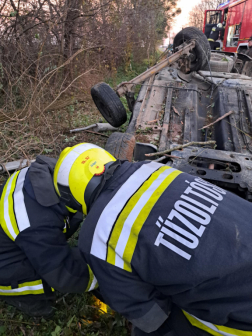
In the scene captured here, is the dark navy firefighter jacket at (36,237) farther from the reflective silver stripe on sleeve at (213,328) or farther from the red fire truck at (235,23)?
the red fire truck at (235,23)

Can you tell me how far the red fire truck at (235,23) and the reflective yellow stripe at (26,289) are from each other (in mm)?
11201

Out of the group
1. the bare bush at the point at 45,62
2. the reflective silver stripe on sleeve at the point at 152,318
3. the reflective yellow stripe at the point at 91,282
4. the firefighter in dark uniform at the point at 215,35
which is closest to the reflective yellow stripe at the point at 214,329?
the reflective silver stripe on sleeve at the point at 152,318

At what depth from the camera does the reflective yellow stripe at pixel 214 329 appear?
1.18m

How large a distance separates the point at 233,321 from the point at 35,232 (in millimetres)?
1169

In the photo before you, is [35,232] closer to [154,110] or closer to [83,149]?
[83,149]

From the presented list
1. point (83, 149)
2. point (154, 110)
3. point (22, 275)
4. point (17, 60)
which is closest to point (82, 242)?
point (83, 149)

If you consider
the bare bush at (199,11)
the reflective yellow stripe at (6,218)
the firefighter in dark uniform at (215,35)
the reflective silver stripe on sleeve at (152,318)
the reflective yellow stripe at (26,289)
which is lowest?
the reflective yellow stripe at (26,289)

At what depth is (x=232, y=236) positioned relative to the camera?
3.76 feet

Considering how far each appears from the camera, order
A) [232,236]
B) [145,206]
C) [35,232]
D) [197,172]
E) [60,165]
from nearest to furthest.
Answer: [232,236], [145,206], [60,165], [35,232], [197,172]

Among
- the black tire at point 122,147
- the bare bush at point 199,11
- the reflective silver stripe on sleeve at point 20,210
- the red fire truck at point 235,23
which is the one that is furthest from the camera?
the bare bush at point 199,11

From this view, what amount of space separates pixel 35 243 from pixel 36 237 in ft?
0.13

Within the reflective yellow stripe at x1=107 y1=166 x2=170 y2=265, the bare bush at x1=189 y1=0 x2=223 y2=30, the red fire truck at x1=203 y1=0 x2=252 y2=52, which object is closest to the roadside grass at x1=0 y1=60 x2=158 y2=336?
the reflective yellow stripe at x1=107 y1=166 x2=170 y2=265

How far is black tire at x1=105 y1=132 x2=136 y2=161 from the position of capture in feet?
8.77

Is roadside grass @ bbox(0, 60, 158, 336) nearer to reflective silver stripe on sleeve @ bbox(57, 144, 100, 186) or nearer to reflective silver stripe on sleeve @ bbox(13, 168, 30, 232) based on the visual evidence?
reflective silver stripe on sleeve @ bbox(13, 168, 30, 232)
